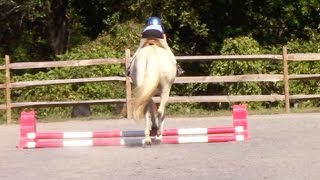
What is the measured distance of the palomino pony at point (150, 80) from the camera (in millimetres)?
11594

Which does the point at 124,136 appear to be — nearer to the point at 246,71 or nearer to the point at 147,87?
the point at 147,87

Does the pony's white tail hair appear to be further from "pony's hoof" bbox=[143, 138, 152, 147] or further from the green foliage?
the green foliage

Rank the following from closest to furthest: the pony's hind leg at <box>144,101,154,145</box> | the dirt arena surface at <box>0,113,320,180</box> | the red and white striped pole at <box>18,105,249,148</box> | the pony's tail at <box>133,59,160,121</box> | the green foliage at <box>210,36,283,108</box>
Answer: the dirt arena surface at <box>0,113,320,180</box>, the pony's tail at <box>133,59,160,121</box>, the pony's hind leg at <box>144,101,154,145</box>, the red and white striped pole at <box>18,105,249,148</box>, the green foliage at <box>210,36,283,108</box>

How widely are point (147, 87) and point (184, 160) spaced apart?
1.52 meters

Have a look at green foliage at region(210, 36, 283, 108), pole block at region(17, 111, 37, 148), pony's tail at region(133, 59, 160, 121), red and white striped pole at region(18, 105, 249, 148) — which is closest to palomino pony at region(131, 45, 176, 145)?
pony's tail at region(133, 59, 160, 121)

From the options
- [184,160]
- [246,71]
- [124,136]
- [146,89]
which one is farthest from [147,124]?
[246,71]

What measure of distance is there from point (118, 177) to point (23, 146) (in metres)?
3.34

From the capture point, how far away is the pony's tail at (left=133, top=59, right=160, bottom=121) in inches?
454

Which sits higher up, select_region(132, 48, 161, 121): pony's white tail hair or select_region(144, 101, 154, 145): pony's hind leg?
select_region(132, 48, 161, 121): pony's white tail hair

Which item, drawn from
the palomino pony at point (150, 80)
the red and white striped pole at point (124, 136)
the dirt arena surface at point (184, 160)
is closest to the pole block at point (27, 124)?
the red and white striped pole at point (124, 136)

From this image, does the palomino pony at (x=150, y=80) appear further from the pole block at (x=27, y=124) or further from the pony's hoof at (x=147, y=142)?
the pole block at (x=27, y=124)

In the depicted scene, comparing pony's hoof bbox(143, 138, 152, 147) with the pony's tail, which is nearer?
the pony's tail

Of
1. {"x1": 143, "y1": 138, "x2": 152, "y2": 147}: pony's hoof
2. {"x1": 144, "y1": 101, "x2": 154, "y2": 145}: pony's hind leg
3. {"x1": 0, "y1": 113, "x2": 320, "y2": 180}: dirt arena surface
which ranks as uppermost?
{"x1": 144, "y1": 101, "x2": 154, "y2": 145}: pony's hind leg

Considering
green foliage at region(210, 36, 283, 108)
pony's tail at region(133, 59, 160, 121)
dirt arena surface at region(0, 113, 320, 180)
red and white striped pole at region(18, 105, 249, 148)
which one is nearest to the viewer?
dirt arena surface at region(0, 113, 320, 180)
